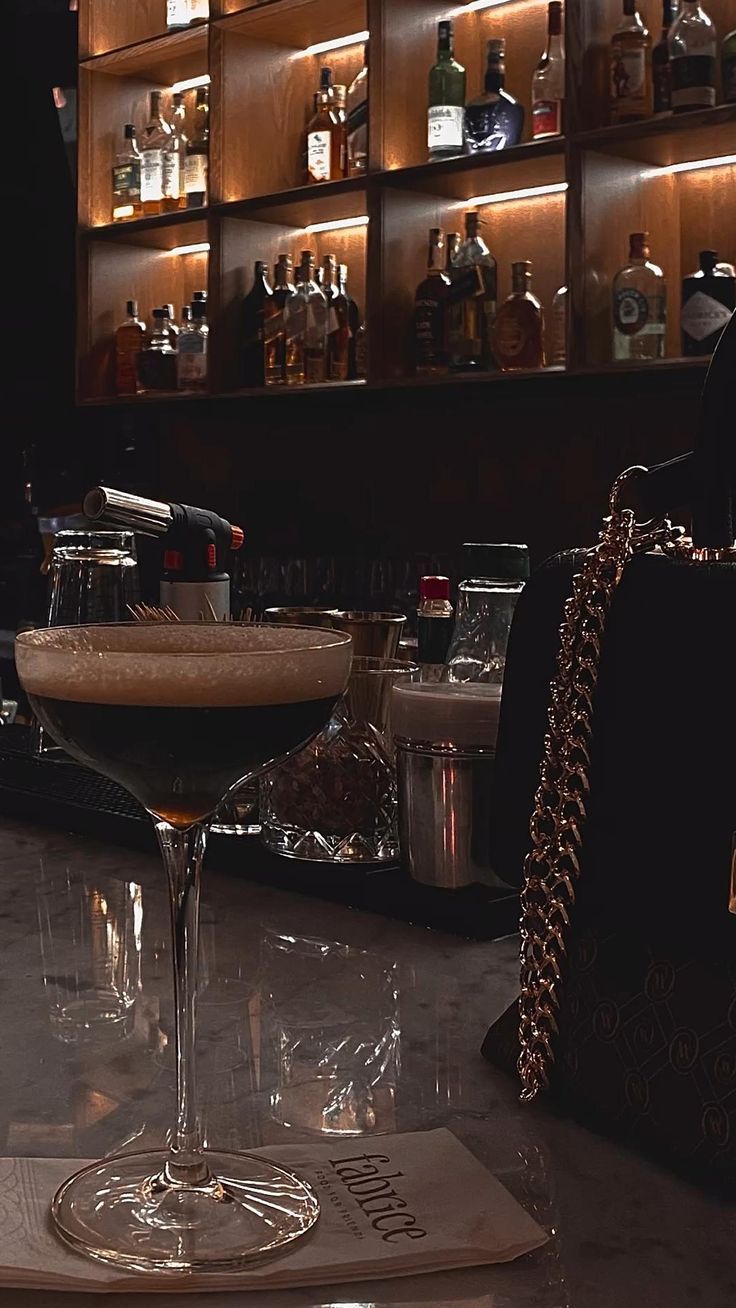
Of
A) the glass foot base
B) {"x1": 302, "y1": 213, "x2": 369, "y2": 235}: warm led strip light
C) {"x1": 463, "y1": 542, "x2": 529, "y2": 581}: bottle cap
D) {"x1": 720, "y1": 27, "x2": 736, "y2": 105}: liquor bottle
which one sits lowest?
the glass foot base

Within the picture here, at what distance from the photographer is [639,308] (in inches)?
100.0

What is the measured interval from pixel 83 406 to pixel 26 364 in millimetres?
491

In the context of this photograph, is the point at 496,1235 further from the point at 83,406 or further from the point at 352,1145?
the point at 83,406

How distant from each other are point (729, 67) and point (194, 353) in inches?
55.7

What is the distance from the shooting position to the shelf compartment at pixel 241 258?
3.18 metres

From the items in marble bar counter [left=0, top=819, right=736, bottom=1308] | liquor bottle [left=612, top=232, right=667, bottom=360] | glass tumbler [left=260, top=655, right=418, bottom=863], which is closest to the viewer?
marble bar counter [left=0, top=819, right=736, bottom=1308]

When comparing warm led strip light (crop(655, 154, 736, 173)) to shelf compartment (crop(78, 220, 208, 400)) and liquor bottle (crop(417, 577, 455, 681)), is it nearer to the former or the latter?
shelf compartment (crop(78, 220, 208, 400))

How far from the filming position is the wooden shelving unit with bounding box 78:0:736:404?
2557 mm

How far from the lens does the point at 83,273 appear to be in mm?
3559

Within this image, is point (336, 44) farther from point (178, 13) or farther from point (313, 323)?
point (313, 323)

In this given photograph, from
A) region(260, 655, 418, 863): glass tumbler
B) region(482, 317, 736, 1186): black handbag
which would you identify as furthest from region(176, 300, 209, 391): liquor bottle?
region(482, 317, 736, 1186): black handbag

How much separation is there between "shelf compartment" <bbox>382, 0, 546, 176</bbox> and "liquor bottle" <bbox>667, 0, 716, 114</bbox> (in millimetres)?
520

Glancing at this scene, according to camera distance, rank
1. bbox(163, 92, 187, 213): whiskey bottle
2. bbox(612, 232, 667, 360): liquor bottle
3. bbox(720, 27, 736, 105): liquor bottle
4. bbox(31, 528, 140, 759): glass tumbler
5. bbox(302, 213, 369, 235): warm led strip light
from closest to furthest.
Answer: bbox(31, 528, 140, 759): glass tumbler < bbox(720, 27, 736, 105): liquor bottle < bbox(612, 232, 667, 360): liquor bottle < bbox(302, 213, 369, 235): warm led strip light < bbox(163, 92, 187, 213): whiskey bottle

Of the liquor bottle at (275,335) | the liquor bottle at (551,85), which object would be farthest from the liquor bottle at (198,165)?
the liquor bottle at (551,85)
